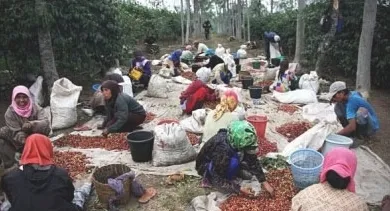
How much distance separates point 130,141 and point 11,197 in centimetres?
172

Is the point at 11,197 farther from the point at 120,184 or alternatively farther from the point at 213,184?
the point at 213,184

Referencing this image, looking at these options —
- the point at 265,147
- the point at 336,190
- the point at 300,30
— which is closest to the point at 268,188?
the point at 336,190

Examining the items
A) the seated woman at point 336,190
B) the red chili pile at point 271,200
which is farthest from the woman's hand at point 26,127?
the seated woman at point 336,190

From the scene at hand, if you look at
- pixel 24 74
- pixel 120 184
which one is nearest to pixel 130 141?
pixel 120 184

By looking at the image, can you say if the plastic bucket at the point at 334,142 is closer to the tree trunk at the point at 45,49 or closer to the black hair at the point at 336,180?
the black hair at the point at 336,180

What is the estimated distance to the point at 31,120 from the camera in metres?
4.86

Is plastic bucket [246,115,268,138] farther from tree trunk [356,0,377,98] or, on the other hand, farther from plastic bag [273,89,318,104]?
tree trunk [356,0,377,98]

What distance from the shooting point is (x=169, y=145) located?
457 cm

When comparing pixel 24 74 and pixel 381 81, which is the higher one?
pixel 24 74

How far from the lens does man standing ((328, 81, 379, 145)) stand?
5.11 m

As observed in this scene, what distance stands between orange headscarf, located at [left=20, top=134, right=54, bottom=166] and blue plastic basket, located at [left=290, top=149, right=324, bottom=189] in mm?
2420

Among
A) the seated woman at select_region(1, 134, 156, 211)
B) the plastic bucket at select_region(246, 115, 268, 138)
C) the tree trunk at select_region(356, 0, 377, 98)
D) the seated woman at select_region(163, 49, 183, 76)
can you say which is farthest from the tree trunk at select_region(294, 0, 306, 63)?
the seated woman at select_region(1, 134, 156, 211)

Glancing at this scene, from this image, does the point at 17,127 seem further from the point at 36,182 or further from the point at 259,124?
the point at 259,124

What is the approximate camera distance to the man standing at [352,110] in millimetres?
5109
